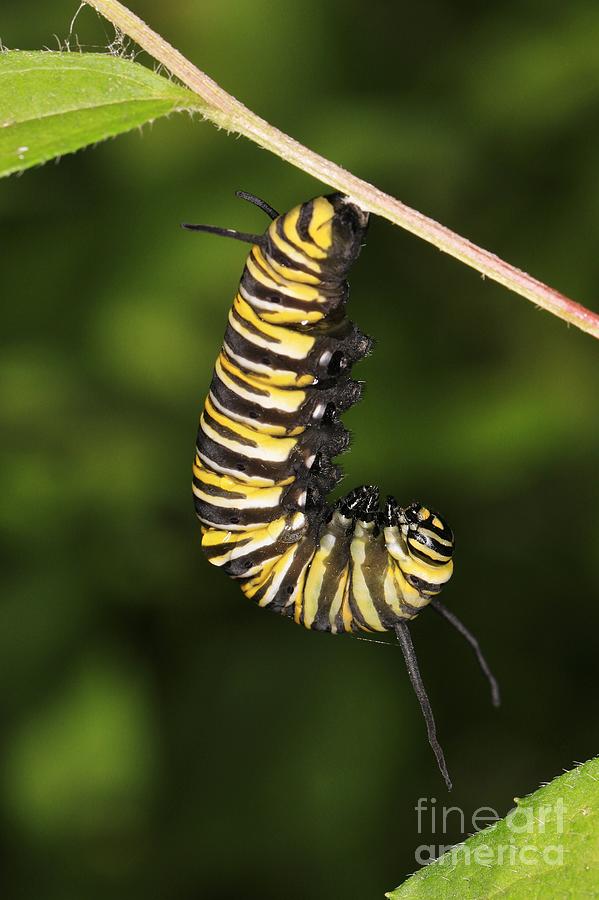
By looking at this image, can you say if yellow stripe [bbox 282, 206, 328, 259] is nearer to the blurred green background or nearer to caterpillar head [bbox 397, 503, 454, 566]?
caterpillar head [bbox 397, 503, 454, 566]

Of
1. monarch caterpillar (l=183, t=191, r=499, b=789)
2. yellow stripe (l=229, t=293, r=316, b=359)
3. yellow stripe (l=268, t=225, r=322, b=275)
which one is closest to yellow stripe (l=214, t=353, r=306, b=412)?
monarch caterpillar (l=183, t=191, r=499, b=789)

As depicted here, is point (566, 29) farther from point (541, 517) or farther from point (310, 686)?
point (310, 686)

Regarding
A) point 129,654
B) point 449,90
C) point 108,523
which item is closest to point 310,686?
point 129,654

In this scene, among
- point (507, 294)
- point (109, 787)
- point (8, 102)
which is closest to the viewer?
point (8, 102)

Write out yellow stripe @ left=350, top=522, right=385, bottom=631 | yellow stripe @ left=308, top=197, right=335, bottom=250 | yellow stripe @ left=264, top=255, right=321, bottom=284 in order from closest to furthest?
yellow stripe @ left=308, top=197, right=335, bottom=250 → yellow stripe @ left=264, top=255, right=321, bottom=284 → yellow stripe @ left=350, top=522, right=385, bottom=631

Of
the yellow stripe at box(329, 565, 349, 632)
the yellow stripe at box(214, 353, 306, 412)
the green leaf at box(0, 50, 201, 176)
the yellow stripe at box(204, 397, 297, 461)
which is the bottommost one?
the yellow stripe at box(329, 565, 349, 632)

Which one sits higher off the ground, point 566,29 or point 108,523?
point 566,29

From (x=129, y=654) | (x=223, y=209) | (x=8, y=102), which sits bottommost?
(x=129, y=654)
